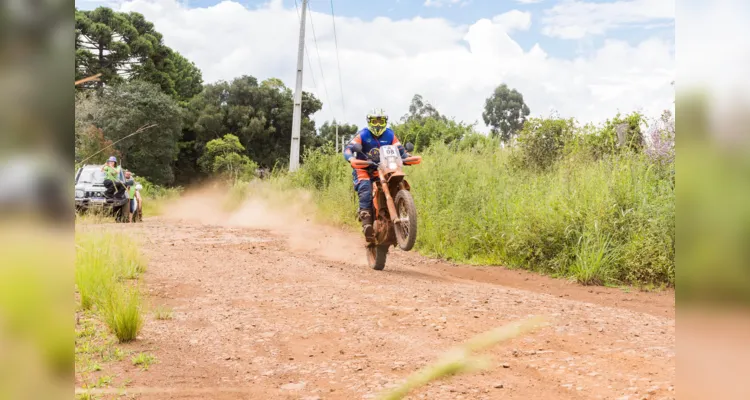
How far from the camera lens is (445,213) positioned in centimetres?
978

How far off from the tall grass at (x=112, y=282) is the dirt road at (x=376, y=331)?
0.53 ft

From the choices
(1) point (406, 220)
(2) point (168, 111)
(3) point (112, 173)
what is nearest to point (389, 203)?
(1) point (406, 220)

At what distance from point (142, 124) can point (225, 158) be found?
12.3 ft

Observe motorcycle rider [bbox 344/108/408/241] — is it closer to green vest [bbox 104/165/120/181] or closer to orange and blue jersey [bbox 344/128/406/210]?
orange and blue jersey [bbox 344/128/406/210]

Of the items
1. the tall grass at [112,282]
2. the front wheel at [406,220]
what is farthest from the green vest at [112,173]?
the front wheel at [406,220]

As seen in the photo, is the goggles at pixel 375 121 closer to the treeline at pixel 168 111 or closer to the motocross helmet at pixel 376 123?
the motocross helmet at pixel 376 123

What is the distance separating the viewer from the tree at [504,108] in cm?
4388

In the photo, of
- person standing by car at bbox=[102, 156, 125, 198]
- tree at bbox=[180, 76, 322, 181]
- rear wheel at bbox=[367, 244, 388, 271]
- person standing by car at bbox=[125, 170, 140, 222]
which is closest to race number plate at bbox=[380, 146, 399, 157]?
rear wheel at bbox=[367, 244, 388, 271]

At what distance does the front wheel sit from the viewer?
7.16 meters

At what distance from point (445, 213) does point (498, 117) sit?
36.7 meters

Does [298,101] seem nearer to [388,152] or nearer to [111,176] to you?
[111,176]

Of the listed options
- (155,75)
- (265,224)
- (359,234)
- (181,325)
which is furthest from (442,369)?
(155,75)

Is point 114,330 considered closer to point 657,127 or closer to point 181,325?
point 181,325

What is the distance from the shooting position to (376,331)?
173 inches
